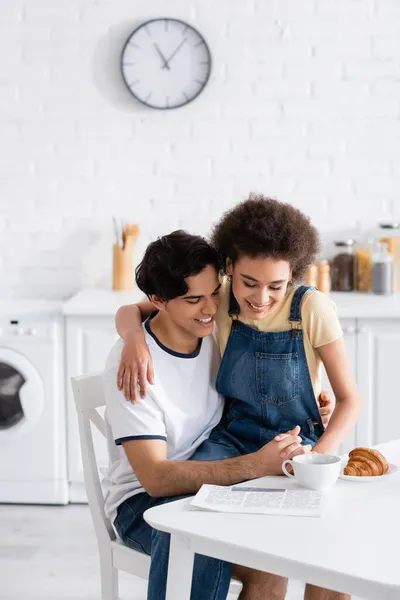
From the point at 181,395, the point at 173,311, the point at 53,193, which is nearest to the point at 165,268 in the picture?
the point at 173,311

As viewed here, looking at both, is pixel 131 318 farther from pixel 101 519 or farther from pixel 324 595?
pixel 324 595

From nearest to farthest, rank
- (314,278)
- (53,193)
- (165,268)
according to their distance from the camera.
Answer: (165,268), (314,278), (53,193)

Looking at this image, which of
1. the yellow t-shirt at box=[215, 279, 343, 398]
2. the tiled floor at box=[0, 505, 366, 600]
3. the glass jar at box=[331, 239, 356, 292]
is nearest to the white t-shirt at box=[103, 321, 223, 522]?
the yellow t-shirt at box=[215, 279, 343, 398]

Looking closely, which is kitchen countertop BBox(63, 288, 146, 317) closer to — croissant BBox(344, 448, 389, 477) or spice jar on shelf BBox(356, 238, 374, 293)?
spice jar on shelf BBox(356, 238, 374, 293)

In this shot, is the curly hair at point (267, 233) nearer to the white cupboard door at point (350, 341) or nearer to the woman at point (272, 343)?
the woman at point (272, 343)

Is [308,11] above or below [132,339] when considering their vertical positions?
above

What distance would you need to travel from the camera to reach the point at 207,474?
1.79 metres

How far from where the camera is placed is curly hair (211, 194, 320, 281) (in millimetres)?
1955

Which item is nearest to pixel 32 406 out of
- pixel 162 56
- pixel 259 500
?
pixel 162 56

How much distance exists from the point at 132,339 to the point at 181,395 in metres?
0.17

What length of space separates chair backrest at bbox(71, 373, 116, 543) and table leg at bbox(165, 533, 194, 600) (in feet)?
1.76

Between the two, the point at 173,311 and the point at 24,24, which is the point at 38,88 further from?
the point at 173,311

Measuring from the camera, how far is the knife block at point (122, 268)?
12.8ft

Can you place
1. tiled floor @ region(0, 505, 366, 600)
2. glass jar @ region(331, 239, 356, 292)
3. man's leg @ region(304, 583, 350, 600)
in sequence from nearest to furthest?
man's leg @ region(304, 583, 350, 600), tiled floor @ region(0, 505, 366, 600), glass jar @ region(331, 239, 356, 292)
